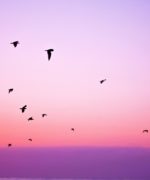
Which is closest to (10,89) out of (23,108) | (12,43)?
(23,108)

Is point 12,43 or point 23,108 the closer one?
point 12,43

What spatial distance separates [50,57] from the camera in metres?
47.4

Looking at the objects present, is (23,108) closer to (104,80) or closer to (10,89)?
(10,89)

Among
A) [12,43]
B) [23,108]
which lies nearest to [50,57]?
[12,43]

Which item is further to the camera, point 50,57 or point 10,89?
point 10,89

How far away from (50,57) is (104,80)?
249 inches

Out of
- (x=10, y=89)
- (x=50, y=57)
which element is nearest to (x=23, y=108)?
(x=10, y=89)

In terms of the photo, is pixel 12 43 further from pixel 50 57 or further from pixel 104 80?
pixel 104 80

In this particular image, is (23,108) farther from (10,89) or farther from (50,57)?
(50,57)

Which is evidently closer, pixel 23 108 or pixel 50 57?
pixel 50 57

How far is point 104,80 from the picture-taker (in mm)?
51344

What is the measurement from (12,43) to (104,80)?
9.09 metres

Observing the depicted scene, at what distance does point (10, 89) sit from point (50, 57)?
247 inches

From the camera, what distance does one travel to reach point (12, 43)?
47.7 m
